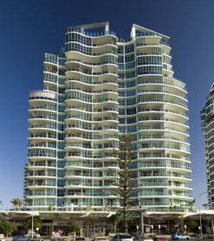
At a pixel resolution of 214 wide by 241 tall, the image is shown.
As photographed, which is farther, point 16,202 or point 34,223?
point 16,202

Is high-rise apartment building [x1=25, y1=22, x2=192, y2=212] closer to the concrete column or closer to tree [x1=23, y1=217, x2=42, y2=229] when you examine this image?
the concrete column

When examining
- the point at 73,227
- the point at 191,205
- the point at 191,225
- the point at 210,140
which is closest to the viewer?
the point at 73,227

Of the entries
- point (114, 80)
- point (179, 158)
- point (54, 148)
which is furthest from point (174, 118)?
point (54, 148)

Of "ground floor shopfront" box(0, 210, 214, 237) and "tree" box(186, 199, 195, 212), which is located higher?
"tree" box(186, 199, 195, 212)

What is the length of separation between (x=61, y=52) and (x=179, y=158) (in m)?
50.6

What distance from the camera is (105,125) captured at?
449ft

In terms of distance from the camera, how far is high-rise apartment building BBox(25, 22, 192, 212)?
420 ft

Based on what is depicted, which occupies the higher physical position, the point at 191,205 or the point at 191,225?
the point at 191,205

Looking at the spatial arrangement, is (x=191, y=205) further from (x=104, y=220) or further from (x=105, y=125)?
(x=105, y=125)

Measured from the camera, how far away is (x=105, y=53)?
470 ft

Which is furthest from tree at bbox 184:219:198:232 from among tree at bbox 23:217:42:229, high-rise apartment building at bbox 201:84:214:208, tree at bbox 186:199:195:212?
high-rise apartment building at bbox 201:84:214:208

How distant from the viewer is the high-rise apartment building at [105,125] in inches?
5034

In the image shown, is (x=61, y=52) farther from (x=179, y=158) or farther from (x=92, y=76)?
(x=179, y=158)

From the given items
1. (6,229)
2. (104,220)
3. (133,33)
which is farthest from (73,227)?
(133,33)
